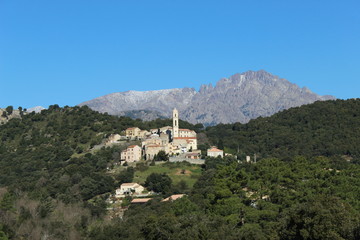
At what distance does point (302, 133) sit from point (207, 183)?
2037 inches

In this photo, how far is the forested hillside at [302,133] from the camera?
102 m

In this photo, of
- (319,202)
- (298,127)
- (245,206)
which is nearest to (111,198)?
(245,206)

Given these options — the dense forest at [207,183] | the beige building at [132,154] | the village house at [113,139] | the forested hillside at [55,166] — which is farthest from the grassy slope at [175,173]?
the village house at [113,139]

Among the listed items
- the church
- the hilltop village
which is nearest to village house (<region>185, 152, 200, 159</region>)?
the hilltop village

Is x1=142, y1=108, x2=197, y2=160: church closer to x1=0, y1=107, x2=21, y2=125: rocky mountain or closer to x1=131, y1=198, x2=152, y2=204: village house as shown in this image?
x1=131, y1=198, x2=152, y2=204: village house

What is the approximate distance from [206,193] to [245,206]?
28.9ft

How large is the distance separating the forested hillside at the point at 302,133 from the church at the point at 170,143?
6.01 metres

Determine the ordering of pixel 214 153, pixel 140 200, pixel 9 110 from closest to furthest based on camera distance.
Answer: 1. pixel 140 200
2. pixel 214 153
3. pixel 9 110

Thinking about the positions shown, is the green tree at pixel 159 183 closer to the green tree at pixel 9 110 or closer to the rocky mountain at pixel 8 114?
the rocky mountain at pixel 8 114

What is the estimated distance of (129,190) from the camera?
250 feet

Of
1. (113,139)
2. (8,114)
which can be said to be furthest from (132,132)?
(8,114)

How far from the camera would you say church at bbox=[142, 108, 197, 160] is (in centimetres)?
9169

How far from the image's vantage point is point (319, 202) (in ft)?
132

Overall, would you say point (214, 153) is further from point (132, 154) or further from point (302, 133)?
point (302, 133)
